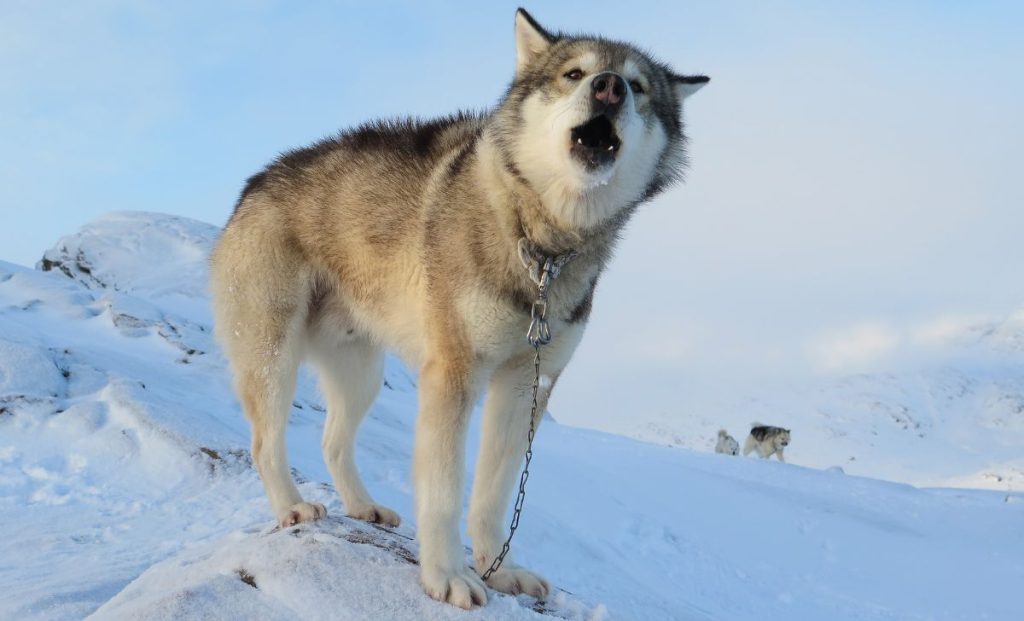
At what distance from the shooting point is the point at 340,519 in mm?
4496

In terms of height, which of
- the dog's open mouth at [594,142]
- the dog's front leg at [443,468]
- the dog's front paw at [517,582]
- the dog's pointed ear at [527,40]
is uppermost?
the dog's pointed ear at [527,40]

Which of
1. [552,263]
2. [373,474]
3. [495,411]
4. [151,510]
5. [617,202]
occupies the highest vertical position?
[617,202]

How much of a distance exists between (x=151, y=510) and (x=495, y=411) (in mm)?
3633

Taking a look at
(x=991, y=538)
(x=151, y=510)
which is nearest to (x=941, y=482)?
(x=991, y=538)

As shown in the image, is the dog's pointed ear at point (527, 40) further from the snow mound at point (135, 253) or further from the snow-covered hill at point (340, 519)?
the snow mound at point (135, 253)

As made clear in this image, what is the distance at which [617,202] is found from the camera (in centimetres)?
386

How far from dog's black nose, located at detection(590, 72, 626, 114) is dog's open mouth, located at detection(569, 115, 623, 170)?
0.07 metres

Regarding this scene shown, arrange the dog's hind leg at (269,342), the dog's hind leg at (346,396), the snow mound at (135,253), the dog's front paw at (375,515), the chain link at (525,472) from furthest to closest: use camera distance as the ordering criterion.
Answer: the snow mound at (135,253)
the dog's hind leg at (346,396)
the dog's front paw at (375,515)
the dog's hind leg at (269,342)
the chain link at (525,472)

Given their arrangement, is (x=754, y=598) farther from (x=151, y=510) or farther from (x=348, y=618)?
(x=348, y=618)

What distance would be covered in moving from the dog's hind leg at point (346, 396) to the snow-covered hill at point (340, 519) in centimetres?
36

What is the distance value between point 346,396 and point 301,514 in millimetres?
952

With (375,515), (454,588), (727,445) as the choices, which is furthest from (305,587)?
(727,445)

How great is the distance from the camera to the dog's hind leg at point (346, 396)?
16.3 feet

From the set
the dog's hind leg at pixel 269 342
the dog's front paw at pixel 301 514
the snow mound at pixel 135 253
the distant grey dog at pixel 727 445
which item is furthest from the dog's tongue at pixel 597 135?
the distant grey dog at pixel 727 445
